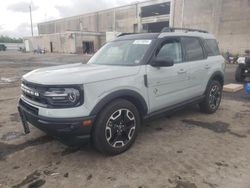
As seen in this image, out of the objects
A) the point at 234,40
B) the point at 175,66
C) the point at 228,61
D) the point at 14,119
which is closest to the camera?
the point at 175,66

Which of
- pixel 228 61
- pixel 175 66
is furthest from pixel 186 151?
pixel 228 61

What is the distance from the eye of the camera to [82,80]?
268 cm

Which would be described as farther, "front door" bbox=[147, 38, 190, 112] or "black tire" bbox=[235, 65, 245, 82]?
"black tire" bbox=[235, 65, 245, 82]

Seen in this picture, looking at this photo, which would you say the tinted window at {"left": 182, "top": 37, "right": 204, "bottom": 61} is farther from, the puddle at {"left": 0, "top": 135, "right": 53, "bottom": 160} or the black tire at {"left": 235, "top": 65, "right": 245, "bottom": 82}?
the black tire at {"left": 235, "top": 65, "right": 245, "bottom": 82}

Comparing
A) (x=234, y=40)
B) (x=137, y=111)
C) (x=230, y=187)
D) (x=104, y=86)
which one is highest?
(x=234, y=40)

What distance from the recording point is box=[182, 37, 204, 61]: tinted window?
4.22 metres

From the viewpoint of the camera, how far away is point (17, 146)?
351cm

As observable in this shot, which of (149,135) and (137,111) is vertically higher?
(137,111)

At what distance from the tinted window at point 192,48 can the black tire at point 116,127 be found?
5.77 ft

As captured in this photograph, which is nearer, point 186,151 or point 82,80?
point 82,80

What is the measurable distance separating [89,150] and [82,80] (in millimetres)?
1218

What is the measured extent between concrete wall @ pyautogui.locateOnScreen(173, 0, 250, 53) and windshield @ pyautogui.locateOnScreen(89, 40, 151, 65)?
2272 cm

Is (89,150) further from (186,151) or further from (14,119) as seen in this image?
(14,119)

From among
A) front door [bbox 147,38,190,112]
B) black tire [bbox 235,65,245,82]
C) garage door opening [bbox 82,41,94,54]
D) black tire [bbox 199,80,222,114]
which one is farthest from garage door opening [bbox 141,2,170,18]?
front door [bbox 147,38,190,112]
